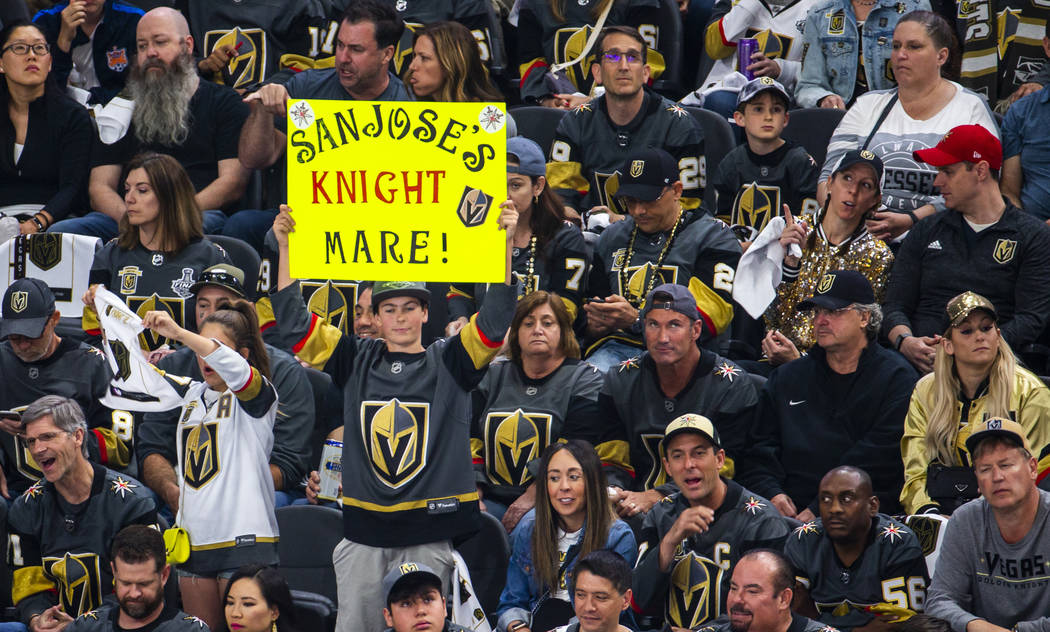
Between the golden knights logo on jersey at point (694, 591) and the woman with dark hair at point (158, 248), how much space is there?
291cm

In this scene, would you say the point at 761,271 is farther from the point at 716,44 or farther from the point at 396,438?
the point at 716,44

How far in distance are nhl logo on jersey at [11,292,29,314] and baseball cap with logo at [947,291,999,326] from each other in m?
4.11

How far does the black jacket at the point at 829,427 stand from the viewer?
21.2ft

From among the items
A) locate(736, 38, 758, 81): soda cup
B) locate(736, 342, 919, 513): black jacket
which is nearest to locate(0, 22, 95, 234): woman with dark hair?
locate(736, 38, 758, 81): soda cup

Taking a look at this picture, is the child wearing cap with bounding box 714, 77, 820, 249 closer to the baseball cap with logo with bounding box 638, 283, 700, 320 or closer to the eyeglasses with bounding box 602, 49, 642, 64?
the eyeglasses with bounding box 602, 49, 642, 64

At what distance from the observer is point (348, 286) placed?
7855mm

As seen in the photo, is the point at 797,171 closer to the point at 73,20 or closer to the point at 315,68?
the point at 315,68

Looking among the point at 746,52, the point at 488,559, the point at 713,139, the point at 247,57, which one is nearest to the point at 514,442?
the point at 488,559

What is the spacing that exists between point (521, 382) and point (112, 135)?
326 centimetres

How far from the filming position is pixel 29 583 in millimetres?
6516

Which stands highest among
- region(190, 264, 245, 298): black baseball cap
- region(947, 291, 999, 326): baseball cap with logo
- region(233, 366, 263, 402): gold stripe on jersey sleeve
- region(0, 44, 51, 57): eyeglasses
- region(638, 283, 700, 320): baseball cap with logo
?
region(0, 44, 51, 57): eyeglasses

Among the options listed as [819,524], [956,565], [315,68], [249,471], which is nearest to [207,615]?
[249,471]

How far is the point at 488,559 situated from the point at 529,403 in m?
0.74

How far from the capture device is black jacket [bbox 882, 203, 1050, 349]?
6820mm
